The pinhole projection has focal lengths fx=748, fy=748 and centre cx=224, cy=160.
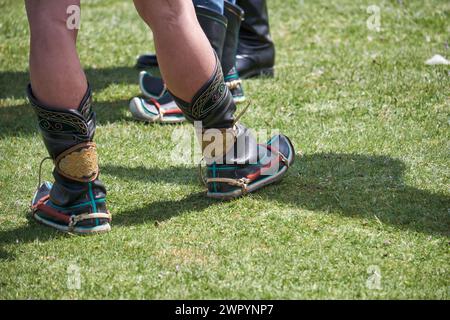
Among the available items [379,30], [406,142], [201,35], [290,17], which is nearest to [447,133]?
[406,142]

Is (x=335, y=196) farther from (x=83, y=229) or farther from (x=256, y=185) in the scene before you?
(x=83, y=229)

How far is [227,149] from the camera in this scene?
9.67ft

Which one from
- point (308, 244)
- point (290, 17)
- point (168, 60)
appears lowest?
point (290, 17)

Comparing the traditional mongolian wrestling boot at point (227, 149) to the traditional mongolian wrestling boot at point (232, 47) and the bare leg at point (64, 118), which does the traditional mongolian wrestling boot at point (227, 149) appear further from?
the traditional mongolian wrestling boot at point (232, 47)

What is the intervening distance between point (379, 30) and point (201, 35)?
3.22m

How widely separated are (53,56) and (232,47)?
1.75 meters

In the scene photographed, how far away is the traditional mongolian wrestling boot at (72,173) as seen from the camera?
2598mm

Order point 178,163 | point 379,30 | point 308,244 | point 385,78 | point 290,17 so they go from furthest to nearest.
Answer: point 290,17
point 379,30
point 385,78
point 178,163
point 308,244

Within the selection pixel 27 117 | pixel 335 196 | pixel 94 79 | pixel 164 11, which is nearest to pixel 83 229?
pixel 164 11

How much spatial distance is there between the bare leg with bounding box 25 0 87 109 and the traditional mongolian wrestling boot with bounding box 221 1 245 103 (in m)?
1.59

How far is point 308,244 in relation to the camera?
8.66 feet

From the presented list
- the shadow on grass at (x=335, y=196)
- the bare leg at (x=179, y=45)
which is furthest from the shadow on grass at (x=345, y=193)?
the bare leg at (x=179, y=45)
